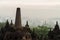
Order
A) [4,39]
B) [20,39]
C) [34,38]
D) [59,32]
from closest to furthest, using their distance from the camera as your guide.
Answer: [20,39]
[4,39]
[34,38]
[59,32]

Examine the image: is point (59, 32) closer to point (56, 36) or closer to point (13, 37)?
point (56, 36)

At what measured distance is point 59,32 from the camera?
93.1 ft

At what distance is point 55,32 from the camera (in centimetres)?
2822

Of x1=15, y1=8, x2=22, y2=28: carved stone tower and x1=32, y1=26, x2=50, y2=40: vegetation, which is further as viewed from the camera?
x1=32, y1=26, x2=50, y2=40: vegetation

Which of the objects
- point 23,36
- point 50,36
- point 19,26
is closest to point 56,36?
point 50,36

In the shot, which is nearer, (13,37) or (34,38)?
(13,37)

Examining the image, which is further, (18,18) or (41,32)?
(41,32)

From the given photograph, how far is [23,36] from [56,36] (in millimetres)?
5944

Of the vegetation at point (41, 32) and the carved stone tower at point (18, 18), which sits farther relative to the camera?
the vegetation at point (41, 32)

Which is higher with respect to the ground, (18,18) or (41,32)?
(18,18)

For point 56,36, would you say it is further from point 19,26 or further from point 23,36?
point 23,36

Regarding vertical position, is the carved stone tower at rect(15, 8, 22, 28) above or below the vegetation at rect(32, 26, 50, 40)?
above

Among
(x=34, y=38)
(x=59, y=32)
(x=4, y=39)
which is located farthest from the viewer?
(x=59, y=32)

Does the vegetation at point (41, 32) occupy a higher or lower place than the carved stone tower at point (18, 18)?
lower
